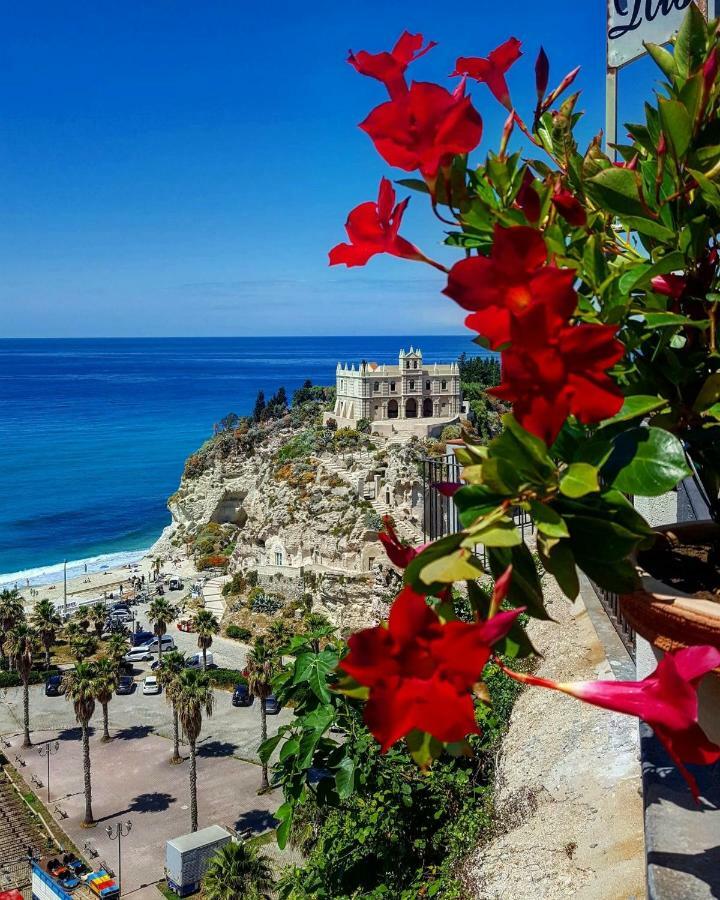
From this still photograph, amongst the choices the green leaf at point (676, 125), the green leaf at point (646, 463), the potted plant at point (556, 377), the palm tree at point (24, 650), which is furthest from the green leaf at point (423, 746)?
the palm tree at point (24, 650)

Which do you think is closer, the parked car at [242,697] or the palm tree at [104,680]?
the palm tree at [104,680]

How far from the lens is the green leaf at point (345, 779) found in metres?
2.80

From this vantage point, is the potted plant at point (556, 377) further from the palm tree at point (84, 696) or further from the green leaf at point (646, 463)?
the palm tree at point (84, 696)

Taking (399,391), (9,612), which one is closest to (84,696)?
(9,612)

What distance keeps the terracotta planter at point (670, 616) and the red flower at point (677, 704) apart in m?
0.26

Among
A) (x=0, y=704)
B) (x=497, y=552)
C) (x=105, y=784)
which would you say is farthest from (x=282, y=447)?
(x=497, y=552)

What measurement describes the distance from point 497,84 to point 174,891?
791 inches

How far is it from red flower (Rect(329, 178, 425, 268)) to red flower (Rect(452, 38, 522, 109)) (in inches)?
12.1

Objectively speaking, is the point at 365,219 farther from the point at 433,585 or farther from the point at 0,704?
the point at 0,704

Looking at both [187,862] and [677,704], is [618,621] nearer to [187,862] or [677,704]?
[677,704]

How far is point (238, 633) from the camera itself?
109ft

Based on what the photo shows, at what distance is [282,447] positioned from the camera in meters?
44.8

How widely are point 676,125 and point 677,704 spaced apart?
75 cm

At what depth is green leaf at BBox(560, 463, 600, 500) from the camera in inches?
29.0
